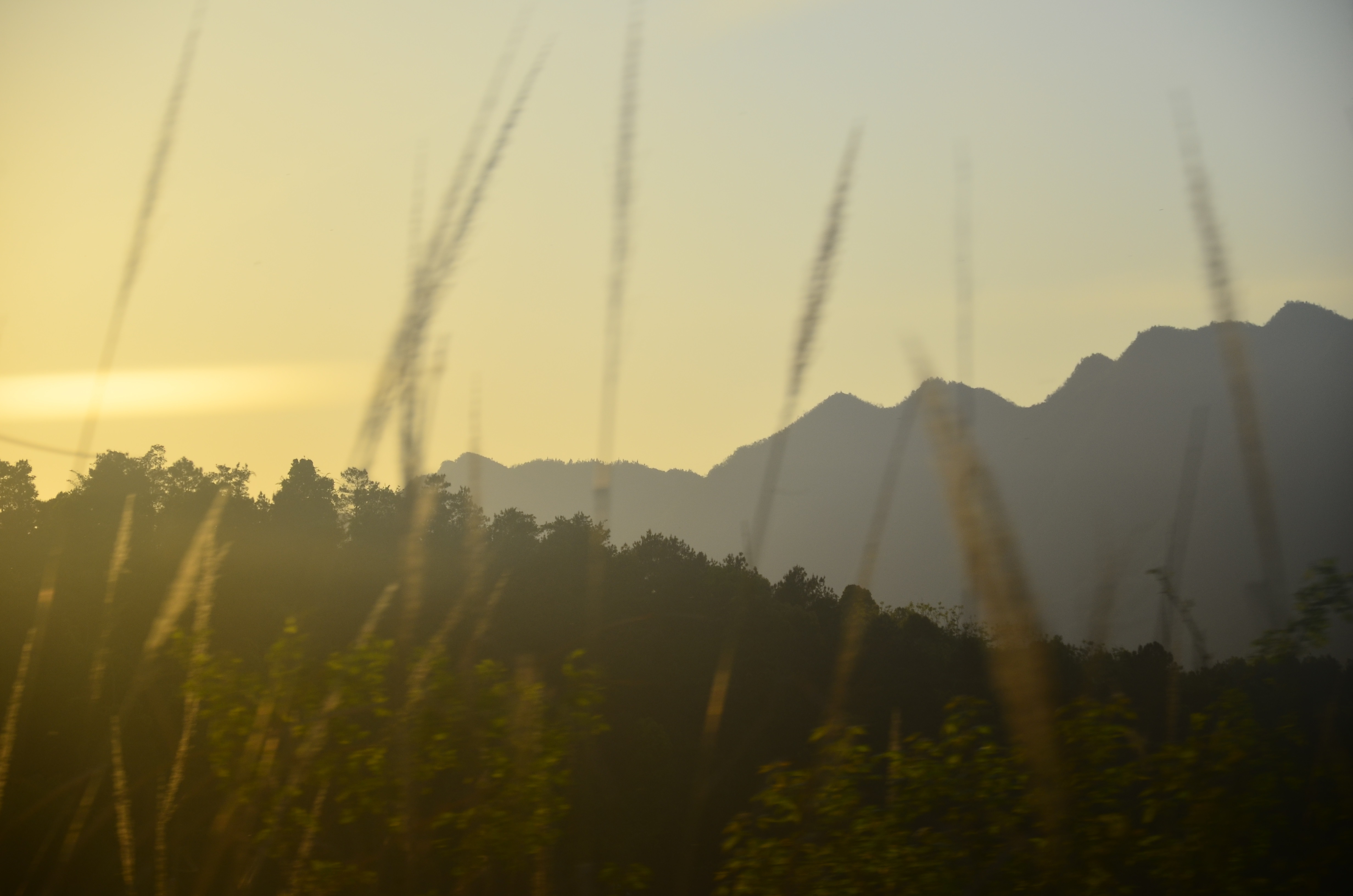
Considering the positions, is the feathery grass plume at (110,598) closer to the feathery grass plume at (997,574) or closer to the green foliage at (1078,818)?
the feathery grass plume at (997,574)

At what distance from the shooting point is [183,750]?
6.13 feet

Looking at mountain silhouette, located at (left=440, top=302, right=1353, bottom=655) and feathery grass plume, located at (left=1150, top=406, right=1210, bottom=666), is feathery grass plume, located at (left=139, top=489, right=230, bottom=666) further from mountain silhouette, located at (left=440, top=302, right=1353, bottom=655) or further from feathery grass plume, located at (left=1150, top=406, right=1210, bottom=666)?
feathery grass plume, located at (left=1150, top=406, right=1210, bottom=666)

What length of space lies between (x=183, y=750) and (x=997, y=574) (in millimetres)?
1635

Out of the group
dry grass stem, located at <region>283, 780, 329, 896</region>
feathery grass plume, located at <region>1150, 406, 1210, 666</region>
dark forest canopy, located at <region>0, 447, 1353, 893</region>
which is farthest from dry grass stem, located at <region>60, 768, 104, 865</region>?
feathery grass plume, located at <region>1150, 406, 1210, 666</region>

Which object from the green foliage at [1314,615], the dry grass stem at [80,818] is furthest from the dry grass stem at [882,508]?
the green foliage at [1314,615]

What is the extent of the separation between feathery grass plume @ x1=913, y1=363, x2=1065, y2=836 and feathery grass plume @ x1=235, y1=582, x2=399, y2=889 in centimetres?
114

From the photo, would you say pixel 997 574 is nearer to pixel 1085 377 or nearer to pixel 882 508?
pixel 882 508

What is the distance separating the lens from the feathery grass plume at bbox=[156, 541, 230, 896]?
1.89m

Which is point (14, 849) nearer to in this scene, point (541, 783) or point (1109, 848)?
point (541, 783)

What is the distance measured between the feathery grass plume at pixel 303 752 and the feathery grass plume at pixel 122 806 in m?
0.16

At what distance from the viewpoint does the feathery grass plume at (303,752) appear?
2.03 metres

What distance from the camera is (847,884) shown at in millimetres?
2744

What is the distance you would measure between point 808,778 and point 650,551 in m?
39.1

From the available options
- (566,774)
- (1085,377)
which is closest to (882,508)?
(566,774)
